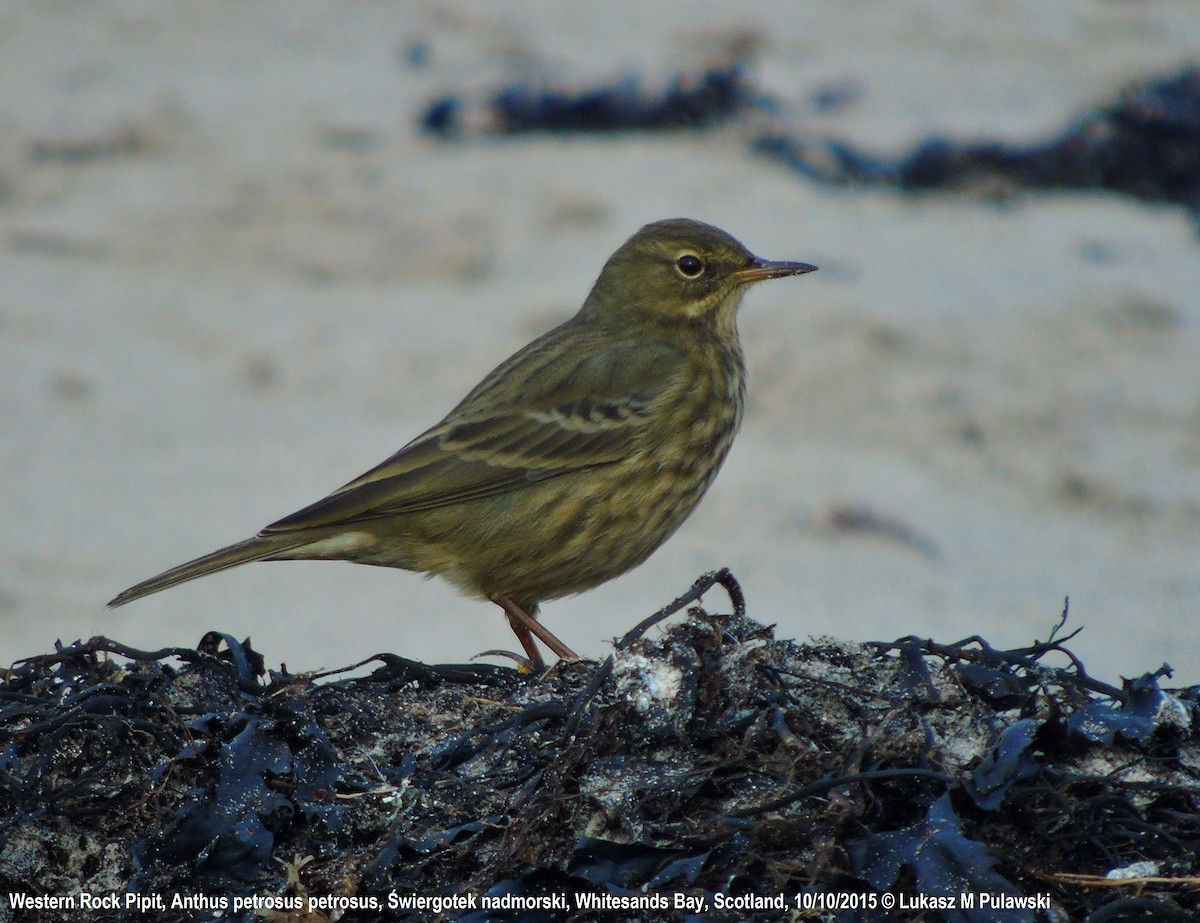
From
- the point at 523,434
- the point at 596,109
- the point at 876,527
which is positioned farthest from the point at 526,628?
the point at 596,109

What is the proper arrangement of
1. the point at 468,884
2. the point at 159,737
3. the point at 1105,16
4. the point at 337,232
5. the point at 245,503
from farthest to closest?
the point at 1105,16 → the point at 337,232 → the point at 245,503 → the point at 159,737 → the point at 468,884

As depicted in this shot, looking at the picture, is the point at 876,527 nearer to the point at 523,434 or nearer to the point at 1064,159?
the point at 523,434

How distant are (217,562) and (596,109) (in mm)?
6645

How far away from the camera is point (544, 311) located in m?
A: 9.34

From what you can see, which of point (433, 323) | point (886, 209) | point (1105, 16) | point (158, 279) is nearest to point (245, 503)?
point (433, 323)

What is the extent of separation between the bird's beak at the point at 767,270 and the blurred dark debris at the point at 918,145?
4.45 m

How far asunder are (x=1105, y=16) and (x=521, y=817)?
1089 cm

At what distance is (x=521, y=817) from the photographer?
3.61 meters

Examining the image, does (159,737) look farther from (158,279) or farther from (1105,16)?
(1105,16)

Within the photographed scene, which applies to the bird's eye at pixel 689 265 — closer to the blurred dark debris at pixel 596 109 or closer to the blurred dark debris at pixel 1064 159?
the blurred dark debris at pixel 1064 159

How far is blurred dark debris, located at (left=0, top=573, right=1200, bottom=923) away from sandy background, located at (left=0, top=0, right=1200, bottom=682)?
271cm

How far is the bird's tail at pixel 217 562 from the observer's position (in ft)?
17.1

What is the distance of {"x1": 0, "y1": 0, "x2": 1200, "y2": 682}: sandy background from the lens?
7406mm

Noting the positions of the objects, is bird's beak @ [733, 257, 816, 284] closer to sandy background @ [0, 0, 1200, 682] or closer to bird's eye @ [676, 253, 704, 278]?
bird's eye @ [676, 253, 704, 278]
